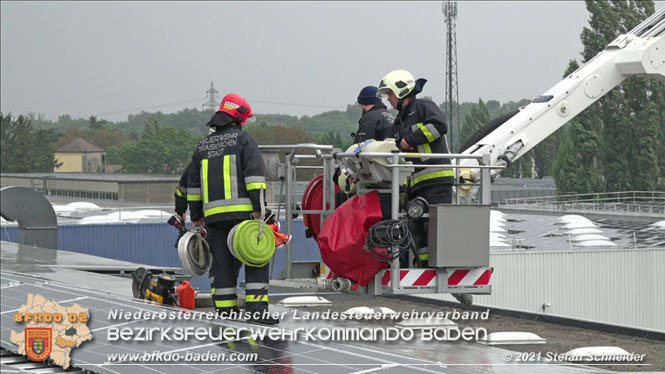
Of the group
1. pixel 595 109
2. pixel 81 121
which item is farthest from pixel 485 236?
pixel 81 121

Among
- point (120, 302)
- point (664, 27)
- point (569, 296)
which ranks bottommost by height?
point (569, 296)

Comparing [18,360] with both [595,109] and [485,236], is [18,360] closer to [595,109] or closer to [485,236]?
[485,236]

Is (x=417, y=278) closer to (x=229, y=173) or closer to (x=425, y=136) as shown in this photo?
(x=425, y=136)

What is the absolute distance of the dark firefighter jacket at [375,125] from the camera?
334 inches

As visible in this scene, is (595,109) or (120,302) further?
(595,109)

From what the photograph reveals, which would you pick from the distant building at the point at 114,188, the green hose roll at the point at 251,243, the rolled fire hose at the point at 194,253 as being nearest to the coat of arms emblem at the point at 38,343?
the rolled fire hose at the point at 194,253

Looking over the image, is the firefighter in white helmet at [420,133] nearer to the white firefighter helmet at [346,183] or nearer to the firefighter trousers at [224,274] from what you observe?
the white firefighter helmet at [346,183]

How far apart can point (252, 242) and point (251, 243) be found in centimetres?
1

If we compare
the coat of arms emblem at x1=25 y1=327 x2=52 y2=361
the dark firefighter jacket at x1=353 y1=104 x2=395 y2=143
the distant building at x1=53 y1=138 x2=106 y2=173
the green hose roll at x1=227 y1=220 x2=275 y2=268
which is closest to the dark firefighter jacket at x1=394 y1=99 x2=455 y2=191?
the dark firefighter jacket at x1=353 y1=104 x2=395 y2=143

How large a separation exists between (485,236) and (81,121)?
16734 centimetres

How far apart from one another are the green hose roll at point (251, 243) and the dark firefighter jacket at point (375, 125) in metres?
1.99

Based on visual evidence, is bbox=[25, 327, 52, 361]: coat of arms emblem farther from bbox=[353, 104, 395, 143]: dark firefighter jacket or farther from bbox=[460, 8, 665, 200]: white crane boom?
bbox=[460, 8, 665, 200]: white crane boom

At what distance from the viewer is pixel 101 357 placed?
5.71 meters

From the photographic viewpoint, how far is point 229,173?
22.8 feet
